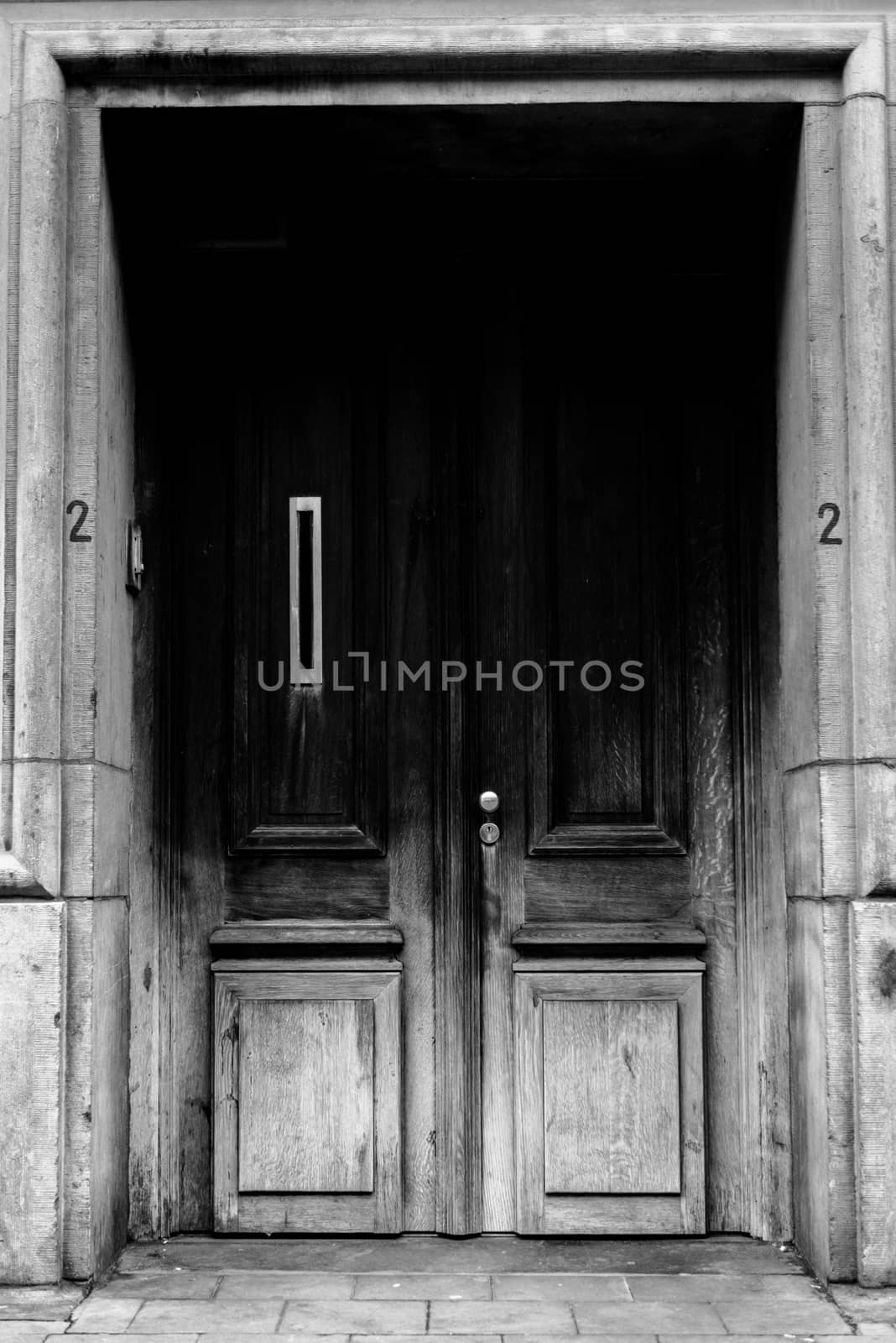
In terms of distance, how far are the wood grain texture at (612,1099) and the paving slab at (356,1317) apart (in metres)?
0.70

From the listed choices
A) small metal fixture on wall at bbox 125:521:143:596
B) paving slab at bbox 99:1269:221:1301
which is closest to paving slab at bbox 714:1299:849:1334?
paving slab at bbox 99:1269:221:1301

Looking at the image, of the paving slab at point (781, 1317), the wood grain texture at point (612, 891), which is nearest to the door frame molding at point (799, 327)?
the paving slab at point (781, 1317)

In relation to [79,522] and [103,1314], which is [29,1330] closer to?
[103,1314]

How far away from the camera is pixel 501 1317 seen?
12.5 ft

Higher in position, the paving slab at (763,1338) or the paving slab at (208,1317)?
the paving slab at (208,1317)

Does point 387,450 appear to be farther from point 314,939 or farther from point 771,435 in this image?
point 314,939

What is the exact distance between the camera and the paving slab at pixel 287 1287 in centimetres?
395

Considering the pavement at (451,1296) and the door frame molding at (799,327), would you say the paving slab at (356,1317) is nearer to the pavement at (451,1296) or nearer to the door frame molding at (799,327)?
the pavement at (451,1296)

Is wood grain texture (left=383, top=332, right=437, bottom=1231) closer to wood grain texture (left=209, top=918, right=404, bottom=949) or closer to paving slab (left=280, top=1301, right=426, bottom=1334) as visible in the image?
wood grain texture (left=209, top=918, right=404, bottom=949)

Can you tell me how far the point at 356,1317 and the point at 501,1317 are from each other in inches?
14.2

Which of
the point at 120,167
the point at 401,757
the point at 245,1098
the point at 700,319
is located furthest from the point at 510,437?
the point at 245,1098

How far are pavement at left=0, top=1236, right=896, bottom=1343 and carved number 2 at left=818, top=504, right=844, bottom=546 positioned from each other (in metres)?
1.91

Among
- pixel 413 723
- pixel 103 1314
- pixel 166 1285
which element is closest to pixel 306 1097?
pixel 166 1285

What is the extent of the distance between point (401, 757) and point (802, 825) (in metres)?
1.20
